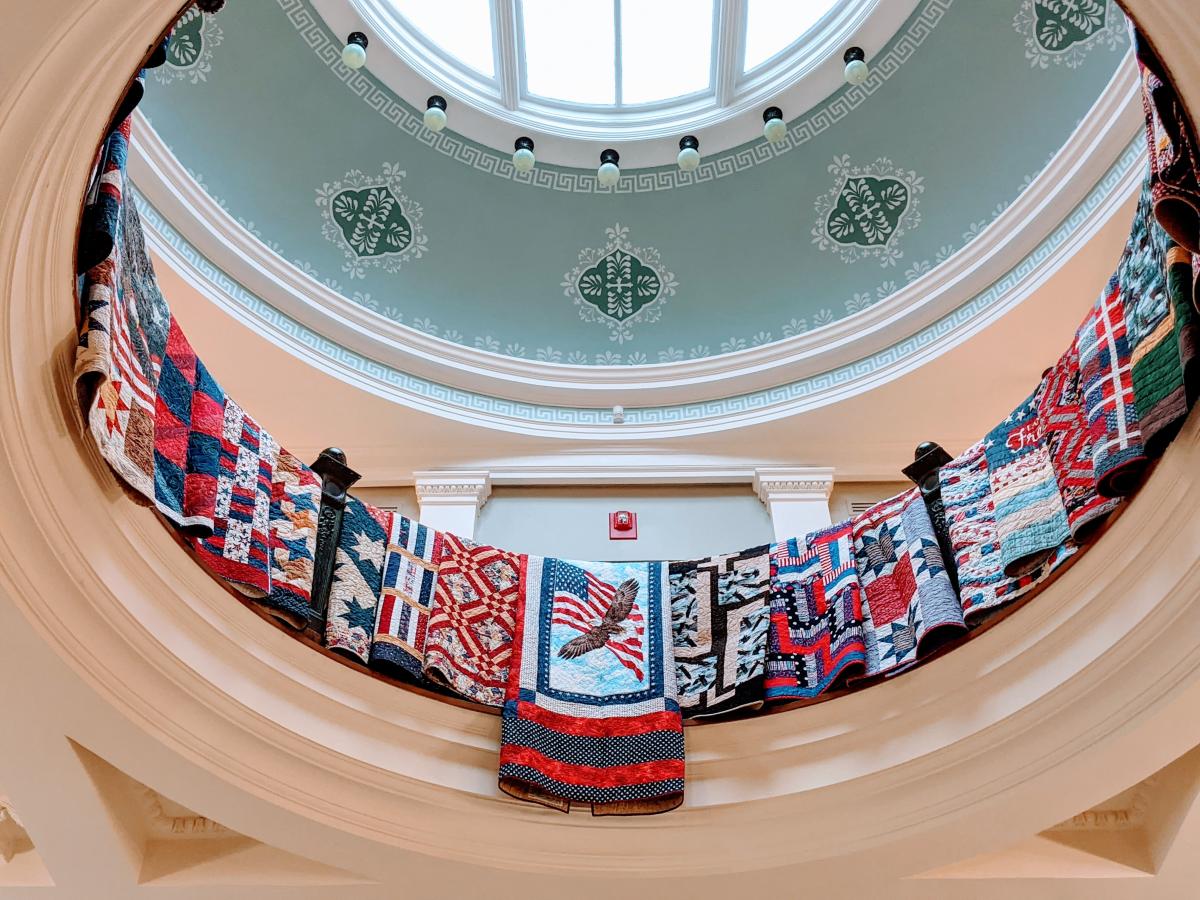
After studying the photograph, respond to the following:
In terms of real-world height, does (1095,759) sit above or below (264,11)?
below

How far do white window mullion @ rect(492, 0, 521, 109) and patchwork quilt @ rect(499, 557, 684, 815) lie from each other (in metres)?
4.35

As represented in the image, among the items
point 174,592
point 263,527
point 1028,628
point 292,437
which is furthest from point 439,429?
point 1028,628


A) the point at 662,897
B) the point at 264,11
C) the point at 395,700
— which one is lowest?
the point at 662,897

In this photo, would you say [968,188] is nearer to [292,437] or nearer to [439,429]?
[439,429]

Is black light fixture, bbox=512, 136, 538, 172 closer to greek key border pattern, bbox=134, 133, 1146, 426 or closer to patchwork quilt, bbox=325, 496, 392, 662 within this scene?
greek key border pattern, bbox=134, 133, 1146, 426

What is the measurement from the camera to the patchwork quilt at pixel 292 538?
19.6 feet

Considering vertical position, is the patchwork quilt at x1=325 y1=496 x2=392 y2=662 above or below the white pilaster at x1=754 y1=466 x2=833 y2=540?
below

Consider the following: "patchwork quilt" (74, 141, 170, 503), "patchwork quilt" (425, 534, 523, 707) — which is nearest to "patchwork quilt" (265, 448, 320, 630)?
"patchwork quilt" (425, 534, 523, 707)

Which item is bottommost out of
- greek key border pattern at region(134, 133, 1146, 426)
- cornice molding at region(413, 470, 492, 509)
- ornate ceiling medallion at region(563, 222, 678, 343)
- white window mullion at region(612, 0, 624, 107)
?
cornice molding at region(413, 470, 492, 509)

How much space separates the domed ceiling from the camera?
8.90 m

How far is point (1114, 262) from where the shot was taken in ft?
26.0

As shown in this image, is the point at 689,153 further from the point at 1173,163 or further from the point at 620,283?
the point at 1173,163

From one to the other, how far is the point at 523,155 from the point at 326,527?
425 cm

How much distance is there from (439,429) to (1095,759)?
550 cm
